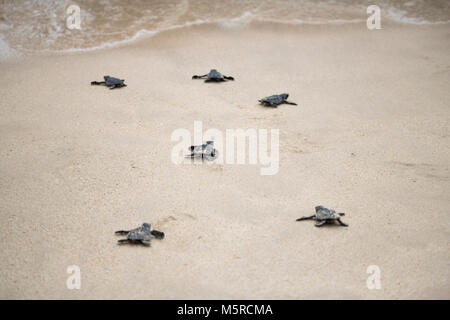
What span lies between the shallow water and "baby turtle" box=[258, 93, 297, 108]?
2038 mm

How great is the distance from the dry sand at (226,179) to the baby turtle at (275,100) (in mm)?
82

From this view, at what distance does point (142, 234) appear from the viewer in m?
2.00

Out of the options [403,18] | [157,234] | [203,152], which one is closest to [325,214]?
[157,234]

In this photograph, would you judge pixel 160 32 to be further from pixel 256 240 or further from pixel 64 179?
pixel 256 240

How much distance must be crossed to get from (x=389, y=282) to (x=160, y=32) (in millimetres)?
4158

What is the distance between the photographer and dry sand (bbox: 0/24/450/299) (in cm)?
185

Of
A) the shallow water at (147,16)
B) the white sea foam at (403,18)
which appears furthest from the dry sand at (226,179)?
the white sea foam at (403,18)

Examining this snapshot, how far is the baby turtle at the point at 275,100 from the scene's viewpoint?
3504 mm

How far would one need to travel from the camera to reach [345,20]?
210 inches

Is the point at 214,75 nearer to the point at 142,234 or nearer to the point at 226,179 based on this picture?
the point at 226,179

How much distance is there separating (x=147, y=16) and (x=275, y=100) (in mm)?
→ 2649

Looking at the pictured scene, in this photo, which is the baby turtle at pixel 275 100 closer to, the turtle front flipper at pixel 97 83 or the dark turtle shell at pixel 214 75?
the dark turtle shell at pixel 214 75

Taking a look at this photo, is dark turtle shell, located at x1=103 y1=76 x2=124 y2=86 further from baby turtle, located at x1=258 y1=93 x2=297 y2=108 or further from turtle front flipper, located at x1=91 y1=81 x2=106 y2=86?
baby turtle, located at x1=258 y1=93 x2=297 y2=108
